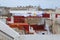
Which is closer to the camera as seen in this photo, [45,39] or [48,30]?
[45,39]

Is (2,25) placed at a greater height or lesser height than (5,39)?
greater

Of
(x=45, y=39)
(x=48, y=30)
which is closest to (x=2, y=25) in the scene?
(x=45, y=39)

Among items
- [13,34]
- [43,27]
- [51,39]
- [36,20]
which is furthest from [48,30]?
[13,34]

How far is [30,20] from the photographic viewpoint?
16328 mm

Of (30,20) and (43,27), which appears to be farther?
(30,20)

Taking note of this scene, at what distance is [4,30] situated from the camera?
173 inches

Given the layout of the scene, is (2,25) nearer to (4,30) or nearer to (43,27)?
(4,30)

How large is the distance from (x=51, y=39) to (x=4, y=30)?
1.49 meters

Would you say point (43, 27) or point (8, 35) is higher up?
point (8, 35)

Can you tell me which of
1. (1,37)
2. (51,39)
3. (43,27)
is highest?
(1,37)

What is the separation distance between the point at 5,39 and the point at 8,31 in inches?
8.0

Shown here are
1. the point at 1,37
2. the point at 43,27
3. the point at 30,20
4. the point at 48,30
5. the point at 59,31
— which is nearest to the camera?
the point at 1,37

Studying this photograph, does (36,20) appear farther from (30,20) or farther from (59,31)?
(59,31)

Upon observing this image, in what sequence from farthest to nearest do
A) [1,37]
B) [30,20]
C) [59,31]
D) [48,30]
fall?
[30,20] → [48,30] → [59,31] → [1,37]
